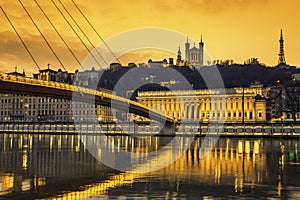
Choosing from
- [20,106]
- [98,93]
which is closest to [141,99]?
[20,106]

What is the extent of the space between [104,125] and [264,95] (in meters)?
89.9

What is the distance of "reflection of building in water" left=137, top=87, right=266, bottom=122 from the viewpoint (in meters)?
173

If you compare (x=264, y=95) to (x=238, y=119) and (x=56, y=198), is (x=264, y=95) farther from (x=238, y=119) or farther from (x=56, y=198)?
(x=56, y=198)

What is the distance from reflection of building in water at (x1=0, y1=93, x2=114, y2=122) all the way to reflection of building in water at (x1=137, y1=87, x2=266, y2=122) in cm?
3708

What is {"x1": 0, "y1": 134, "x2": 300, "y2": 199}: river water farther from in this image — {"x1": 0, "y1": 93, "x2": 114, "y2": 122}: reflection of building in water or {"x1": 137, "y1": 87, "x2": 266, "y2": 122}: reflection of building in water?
{"x1": 137, "y1": 87, "x2": 266, "y2": 122}: reflection of building in water

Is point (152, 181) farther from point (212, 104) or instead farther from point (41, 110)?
point (212, 104)

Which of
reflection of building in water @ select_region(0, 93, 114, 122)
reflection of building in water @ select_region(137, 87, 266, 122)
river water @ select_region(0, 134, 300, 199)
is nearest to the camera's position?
river water @ select_region(0, 134, 300, 199)

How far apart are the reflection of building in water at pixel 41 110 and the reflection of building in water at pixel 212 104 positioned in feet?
122

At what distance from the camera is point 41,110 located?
15312 centimetres

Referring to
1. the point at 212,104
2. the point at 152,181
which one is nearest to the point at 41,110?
the point at 212,104

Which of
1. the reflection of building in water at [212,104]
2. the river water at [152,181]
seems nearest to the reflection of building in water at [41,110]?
the reflection of building in water at [212,104]

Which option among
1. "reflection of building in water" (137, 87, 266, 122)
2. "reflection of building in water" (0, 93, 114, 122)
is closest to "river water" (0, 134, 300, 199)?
"reflection of building in water" (0, 93, 114, 122)

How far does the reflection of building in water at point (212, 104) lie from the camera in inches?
6826

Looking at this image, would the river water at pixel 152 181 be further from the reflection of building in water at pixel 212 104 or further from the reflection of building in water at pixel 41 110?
the reflection of building in water at pixel 212 104
